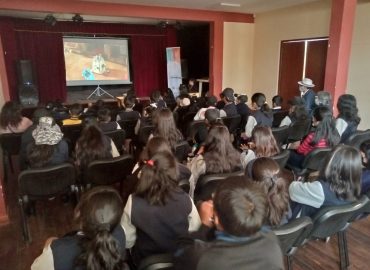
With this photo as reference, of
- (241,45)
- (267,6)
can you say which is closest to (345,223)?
(267,6)

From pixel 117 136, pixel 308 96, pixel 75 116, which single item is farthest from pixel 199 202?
pixel 308 96

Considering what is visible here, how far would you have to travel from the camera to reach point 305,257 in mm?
2428

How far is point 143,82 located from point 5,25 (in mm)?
4573

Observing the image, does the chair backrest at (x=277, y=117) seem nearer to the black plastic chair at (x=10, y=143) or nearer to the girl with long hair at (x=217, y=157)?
the girl with long hair at (x=217, y=157)

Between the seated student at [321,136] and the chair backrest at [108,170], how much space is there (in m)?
1.90

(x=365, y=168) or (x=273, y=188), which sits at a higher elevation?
(x=273, y=188)

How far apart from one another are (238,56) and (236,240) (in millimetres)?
7904

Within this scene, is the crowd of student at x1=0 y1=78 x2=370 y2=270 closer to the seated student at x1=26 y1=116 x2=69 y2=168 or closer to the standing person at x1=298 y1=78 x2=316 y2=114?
the seated student at x1=26 y1=116 x2=69 y2=168

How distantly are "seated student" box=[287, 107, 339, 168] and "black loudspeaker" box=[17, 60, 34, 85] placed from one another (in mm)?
8203

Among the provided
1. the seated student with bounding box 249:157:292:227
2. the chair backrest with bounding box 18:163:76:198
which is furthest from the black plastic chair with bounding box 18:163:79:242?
the seated student with bounding box 249:157:292:227

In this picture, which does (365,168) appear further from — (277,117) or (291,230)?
(277,117)

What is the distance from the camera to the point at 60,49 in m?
9.58

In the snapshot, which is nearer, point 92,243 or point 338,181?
point 92,243

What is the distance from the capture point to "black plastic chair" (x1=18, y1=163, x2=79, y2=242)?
7.94ft
